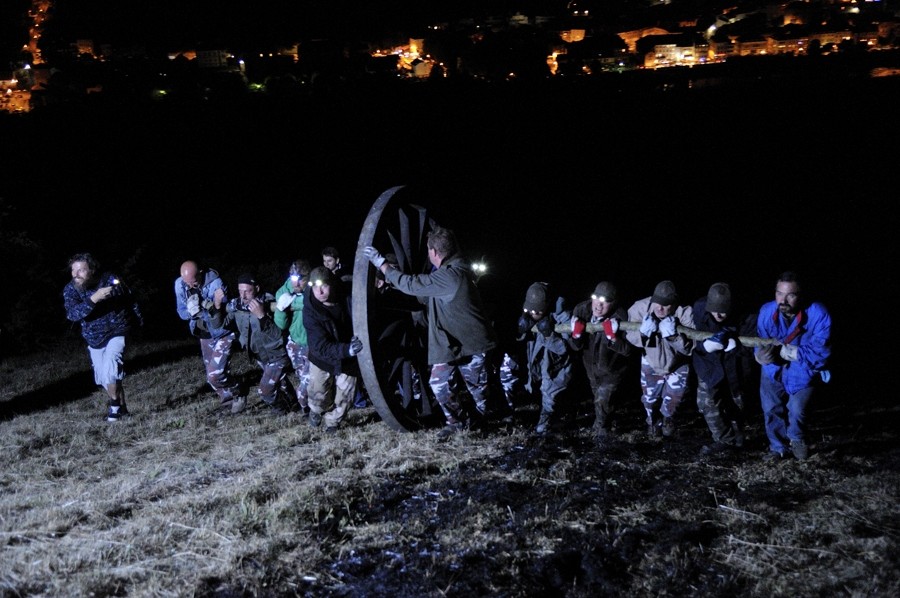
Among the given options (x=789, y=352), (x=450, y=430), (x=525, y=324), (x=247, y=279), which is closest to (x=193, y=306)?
(x=247, y=279)

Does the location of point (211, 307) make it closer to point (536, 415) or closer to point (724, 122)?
point (536, 415)

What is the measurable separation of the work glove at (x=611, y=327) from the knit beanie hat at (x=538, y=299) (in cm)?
69

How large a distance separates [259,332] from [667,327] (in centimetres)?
471

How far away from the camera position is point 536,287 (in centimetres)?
669

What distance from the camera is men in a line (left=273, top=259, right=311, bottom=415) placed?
23.9 ft

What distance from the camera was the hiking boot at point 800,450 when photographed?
5.48 metres

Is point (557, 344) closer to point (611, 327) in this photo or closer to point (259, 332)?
point (611, 327)

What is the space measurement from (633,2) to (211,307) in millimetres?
94331

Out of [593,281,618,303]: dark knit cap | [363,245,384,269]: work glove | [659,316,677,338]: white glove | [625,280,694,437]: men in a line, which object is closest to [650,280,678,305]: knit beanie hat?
[625,280,694,437]: men in a line

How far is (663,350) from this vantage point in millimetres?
6066

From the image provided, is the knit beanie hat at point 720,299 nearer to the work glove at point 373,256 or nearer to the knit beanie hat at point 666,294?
the knit beanie hat at point 666,294

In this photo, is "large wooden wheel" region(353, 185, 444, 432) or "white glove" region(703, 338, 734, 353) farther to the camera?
"white glove" region(703, 338, 734, 353)

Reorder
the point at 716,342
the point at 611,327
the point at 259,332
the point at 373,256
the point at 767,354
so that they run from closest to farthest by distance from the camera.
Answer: the point at 373,256
the point at 767,354
the point at 716,342
the point at 611,327
the point at 259,332

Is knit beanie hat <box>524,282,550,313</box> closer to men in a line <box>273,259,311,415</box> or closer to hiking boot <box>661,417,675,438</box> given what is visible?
hiking boot <box>661,417,675,438</box>
